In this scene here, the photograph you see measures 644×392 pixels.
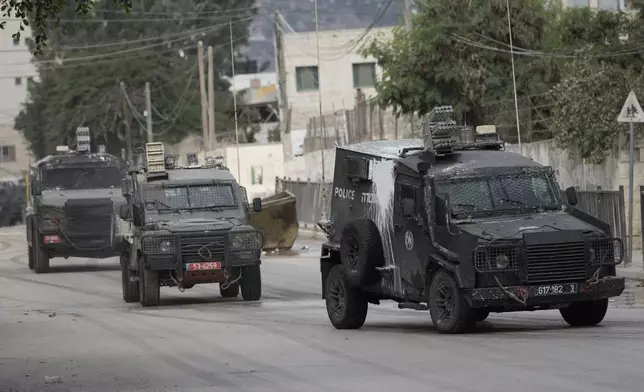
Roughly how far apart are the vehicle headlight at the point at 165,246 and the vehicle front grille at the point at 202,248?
21 cm

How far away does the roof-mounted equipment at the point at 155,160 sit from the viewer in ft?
83.3

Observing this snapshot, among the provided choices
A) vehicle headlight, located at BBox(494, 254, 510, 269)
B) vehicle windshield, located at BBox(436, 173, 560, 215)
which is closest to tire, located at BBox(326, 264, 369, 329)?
vehicle windshield, located at BBox(436, 173, 560, 215)

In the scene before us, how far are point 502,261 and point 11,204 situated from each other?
5791 cm

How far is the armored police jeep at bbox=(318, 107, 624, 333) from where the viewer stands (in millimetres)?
16344

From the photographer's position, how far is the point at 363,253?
18.4 metres

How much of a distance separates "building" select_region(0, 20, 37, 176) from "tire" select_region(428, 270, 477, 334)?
10716cm

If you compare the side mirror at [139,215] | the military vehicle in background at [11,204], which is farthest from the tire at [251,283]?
the military vehicle in background at [11,204]

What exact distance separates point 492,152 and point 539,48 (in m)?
27.3

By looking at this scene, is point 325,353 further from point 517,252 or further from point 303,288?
point 303,288

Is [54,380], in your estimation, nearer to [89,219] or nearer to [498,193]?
[498,193]

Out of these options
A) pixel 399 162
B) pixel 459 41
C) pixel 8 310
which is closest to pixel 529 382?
pixel 399 162

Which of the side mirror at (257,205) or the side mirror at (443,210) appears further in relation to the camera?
the side mirror at (257,205)

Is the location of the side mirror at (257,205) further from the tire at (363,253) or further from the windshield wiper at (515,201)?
the windshield wiper at (515,201)

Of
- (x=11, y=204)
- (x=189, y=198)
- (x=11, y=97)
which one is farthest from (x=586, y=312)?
(x=11, y=97)
